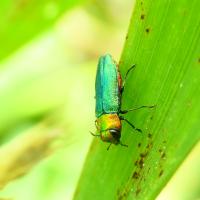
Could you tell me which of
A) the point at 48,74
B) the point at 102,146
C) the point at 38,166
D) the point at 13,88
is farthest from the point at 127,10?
the point at 102,146

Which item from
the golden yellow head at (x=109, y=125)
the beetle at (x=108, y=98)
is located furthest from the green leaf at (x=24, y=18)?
the golden yellow head at (x=109, y=125)

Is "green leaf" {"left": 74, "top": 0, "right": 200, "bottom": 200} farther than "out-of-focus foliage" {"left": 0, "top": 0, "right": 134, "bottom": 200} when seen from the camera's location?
No

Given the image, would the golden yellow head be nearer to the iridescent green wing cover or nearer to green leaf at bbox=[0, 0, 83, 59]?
the iridescent green wing cover

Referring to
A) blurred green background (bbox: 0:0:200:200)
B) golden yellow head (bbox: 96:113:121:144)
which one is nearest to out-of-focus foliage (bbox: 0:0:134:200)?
blurred green background (bbox: 0:0:200:200)

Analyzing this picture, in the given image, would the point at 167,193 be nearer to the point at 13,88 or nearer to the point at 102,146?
the point at 102,146

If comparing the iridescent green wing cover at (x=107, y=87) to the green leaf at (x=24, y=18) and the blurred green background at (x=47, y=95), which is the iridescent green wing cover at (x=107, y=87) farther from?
the green leaf at (x=24, y=18)

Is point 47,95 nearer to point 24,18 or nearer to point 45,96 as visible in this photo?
point 45,96
